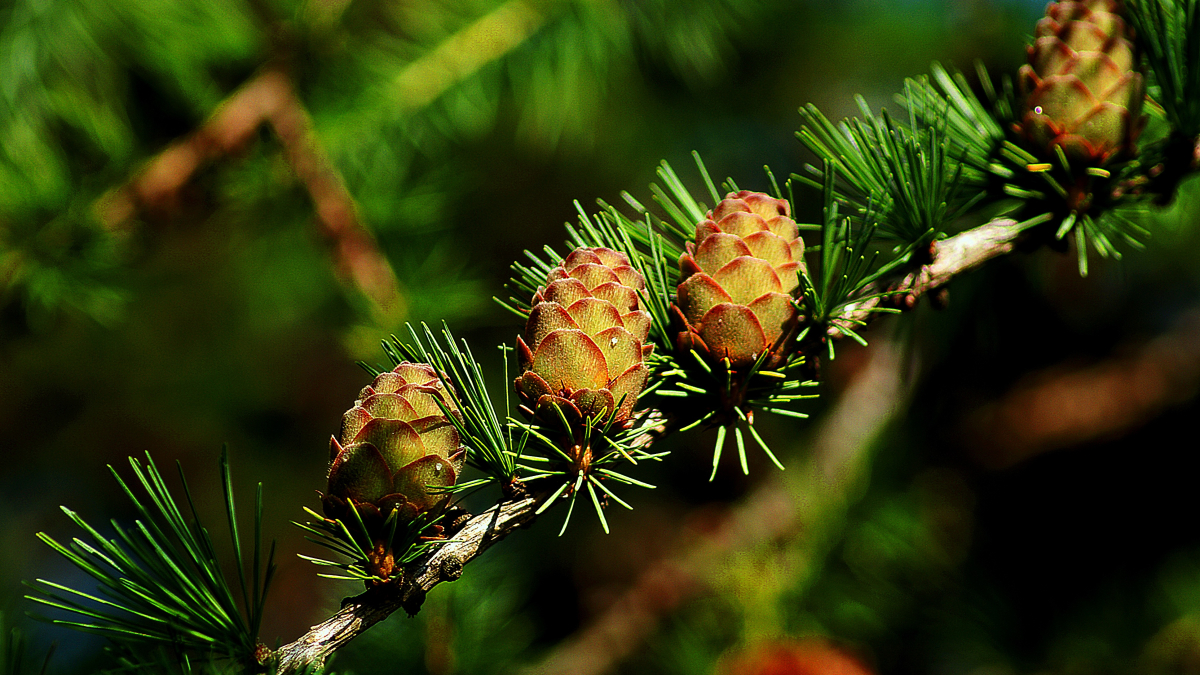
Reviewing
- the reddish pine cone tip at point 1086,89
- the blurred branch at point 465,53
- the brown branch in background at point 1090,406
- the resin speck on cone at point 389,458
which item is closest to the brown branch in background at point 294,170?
the blurred branch at point 465,53

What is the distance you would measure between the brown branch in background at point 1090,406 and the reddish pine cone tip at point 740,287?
2.75ft

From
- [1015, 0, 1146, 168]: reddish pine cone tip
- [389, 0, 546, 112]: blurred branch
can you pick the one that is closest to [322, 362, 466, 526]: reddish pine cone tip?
[1015, 0, 1146, 168]: reddish pine cone tip

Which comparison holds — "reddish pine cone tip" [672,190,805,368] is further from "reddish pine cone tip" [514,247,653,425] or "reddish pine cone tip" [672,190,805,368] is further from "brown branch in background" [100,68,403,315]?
"brown branch in background" [100,68,403,315]

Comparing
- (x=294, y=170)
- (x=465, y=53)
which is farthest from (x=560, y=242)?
(x=294, y=170)

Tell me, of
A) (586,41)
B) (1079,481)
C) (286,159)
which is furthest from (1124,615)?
(286,159)

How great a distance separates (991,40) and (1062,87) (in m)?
0.81

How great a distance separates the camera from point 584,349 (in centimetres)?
31

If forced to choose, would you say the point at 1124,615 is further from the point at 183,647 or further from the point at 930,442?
the point at 183,647

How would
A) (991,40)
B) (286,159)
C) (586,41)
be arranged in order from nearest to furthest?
(286,159) < (586,41) < (991,40)

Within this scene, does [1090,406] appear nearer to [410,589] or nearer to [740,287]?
[740,287]

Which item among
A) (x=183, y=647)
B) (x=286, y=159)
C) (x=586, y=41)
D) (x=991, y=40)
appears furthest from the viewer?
(x=991, y=40)

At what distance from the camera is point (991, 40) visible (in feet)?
3.53

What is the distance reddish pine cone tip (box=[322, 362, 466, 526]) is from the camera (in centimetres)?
30

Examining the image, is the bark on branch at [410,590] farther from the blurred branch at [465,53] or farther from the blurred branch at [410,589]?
the blurred branch at [465,53]
